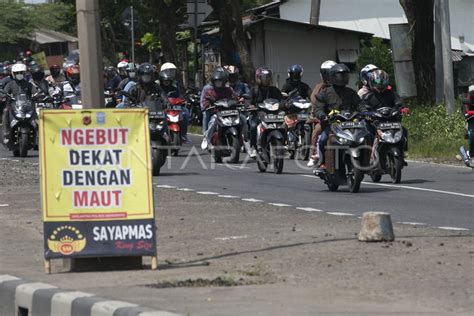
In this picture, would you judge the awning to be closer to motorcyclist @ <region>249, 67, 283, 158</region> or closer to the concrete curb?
motorcyclist @ <region>249, 67, 283, 158</region>

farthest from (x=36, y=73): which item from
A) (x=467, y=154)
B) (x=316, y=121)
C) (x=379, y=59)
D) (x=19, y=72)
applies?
(x=379, y=59)

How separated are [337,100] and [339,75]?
1.21 feet

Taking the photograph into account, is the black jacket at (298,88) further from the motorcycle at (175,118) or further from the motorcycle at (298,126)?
the motorcycle at (175,118)

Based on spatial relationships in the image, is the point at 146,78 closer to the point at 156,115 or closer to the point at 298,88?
the point at 156,115

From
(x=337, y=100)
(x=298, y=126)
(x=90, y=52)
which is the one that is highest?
(x=90, y=52)

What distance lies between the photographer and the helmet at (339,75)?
21.5m

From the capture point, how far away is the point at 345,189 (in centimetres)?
2133

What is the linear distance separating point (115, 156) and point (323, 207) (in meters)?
6.76

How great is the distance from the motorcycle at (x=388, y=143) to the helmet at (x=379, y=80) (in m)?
0.32

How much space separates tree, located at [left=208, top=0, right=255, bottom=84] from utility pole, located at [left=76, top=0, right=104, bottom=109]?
100ft

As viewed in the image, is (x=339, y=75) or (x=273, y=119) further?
(x=273, y=119)

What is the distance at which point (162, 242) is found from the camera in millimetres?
14055

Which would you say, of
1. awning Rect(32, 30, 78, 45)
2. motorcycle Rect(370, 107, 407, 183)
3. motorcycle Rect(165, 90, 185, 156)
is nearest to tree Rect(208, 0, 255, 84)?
motorcycle Rect(165, 90, 185, 156)

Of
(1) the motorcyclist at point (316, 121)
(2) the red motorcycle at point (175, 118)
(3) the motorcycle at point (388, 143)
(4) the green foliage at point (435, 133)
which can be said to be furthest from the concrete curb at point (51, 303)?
(4) the green foliage at point (435, 133)
